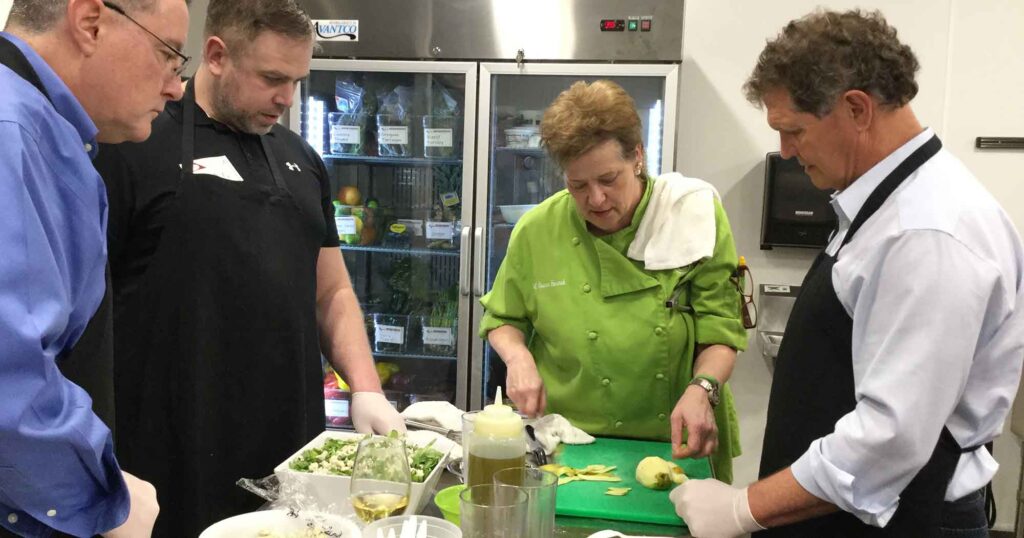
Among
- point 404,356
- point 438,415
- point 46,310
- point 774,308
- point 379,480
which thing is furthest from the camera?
point 404,356

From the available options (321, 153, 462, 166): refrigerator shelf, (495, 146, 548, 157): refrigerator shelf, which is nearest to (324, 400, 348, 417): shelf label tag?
(321, 153, 462, 166): refrigerator shelf

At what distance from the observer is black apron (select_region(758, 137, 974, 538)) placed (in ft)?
4.19

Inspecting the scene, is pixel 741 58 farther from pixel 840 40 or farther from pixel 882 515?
pixel 882 515

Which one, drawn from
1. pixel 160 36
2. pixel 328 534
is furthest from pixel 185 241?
pixel 328 534

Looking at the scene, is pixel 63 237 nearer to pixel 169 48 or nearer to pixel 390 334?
pixel 169 48

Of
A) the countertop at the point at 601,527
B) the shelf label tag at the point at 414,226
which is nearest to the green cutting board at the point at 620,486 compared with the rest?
the countertop at the point at 601,527

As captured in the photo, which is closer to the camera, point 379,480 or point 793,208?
point 379,480

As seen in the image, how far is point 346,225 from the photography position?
3.60 metres

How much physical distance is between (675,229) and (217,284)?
1093 millimetres

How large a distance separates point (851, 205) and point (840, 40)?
0.28 m

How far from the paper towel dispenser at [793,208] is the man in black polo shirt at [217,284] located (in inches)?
89.6

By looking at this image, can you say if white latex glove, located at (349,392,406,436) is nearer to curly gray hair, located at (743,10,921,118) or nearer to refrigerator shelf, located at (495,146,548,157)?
curly gray hair, located at (743,10,921,118)

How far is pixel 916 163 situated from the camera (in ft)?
4.22

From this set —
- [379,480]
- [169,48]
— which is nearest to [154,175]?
[169,48]
